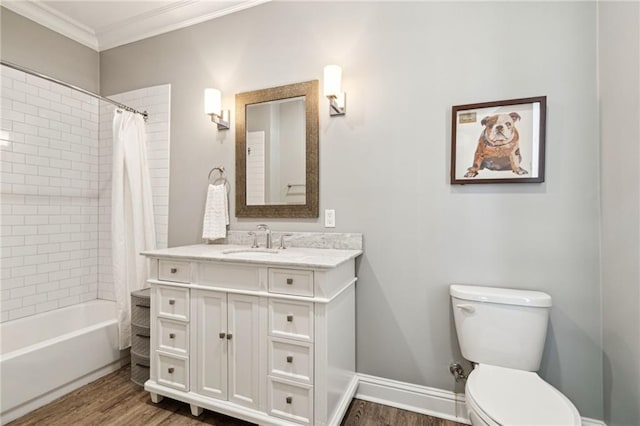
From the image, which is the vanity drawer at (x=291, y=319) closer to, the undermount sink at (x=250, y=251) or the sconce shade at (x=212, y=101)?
the undermount sink at (x=250, y=251)

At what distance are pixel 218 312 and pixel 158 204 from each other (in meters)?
1.31

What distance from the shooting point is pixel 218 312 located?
5.28ft

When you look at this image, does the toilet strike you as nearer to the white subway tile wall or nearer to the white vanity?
the white vanity

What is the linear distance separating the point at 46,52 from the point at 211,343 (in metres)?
2.71

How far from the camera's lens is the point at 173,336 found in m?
1.72

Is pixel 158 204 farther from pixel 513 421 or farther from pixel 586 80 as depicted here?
pixel 586 80

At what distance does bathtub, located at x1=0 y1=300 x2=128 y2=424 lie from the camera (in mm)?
1628

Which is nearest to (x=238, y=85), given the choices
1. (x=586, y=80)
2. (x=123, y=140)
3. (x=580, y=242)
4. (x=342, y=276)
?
(x=123, y=140)

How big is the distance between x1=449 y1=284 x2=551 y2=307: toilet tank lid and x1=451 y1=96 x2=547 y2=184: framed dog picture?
56cm

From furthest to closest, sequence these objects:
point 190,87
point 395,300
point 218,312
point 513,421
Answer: point 190,87 → point 395,300 → point 218,312 → point 513,421

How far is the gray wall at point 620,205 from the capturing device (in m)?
1.19

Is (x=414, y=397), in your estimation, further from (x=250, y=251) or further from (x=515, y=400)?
(x=250, y=251)

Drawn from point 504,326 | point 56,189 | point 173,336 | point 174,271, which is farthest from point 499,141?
point 56,189

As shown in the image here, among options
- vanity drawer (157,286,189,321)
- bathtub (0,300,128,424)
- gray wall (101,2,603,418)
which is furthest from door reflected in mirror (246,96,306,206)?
bathtub (0,300,128,424)
